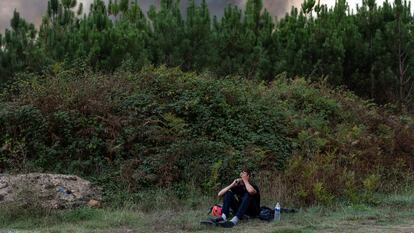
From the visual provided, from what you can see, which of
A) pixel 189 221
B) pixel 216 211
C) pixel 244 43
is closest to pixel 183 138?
pixel 216 211

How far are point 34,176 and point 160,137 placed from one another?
3353 millimetres

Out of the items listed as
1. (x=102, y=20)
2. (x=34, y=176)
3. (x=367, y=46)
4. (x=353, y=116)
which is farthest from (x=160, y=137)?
(x=367, y=46)

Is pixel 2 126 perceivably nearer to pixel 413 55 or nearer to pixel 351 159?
pixel 351 159

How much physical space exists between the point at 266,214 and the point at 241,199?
543mm

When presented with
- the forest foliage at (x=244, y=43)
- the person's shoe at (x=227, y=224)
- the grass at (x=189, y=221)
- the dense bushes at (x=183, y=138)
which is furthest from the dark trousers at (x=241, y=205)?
the forest foliage at (x=244, y=43)

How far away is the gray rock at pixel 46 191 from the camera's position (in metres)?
11.3

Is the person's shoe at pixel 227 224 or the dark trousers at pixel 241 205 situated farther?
the dark trousers at pixel 241 205

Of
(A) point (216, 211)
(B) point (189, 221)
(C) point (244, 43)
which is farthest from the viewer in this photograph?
(C) point (244, 43)

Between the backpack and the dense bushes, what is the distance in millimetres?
1525

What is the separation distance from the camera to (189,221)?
10375mm

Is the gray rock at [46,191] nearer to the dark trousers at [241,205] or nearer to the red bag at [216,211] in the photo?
the red bag at [216,211]

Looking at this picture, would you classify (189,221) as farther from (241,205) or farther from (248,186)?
(248,186)

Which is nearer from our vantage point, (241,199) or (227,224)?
(227,224)

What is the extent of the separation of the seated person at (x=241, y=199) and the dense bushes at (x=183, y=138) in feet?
5.79
